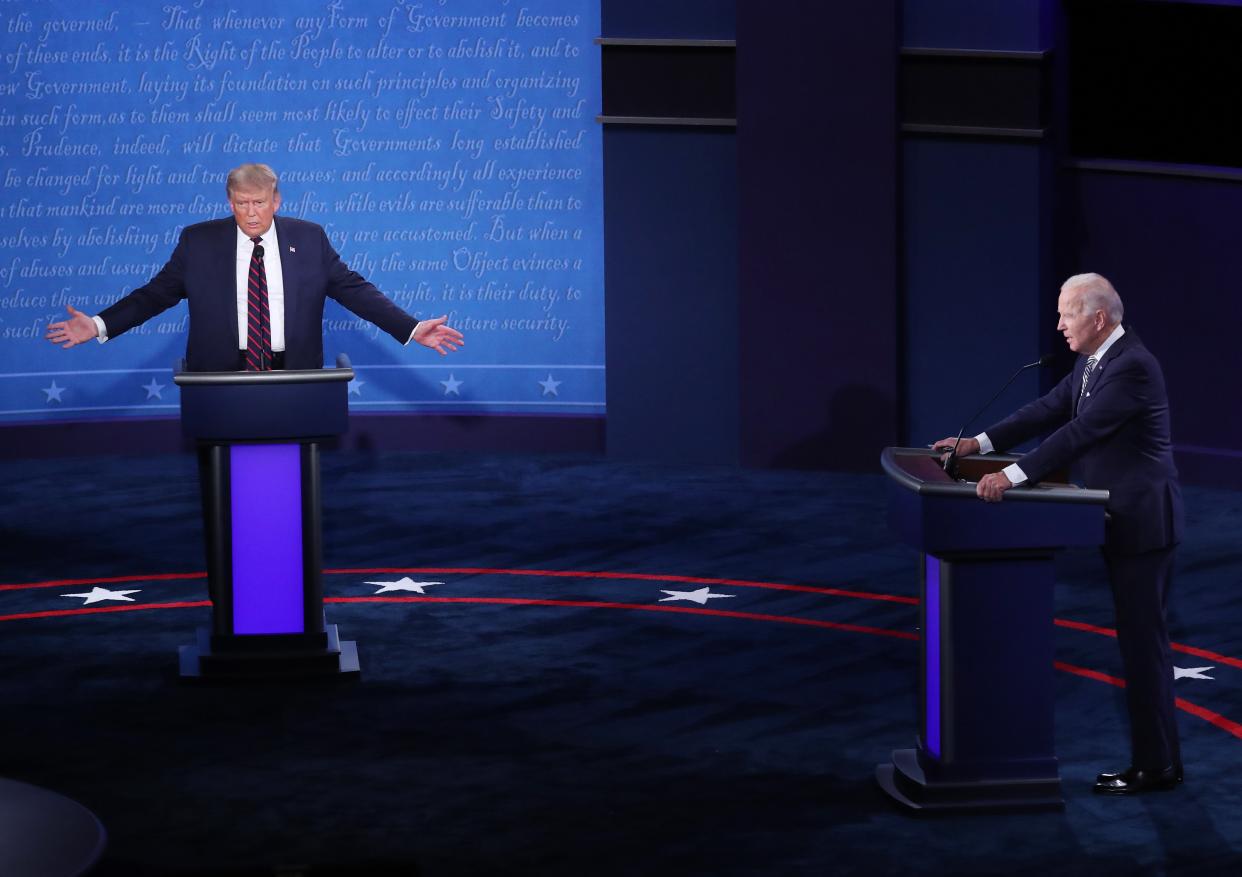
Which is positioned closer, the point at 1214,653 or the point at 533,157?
the point at 1214,653

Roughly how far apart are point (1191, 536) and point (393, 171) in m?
5.43

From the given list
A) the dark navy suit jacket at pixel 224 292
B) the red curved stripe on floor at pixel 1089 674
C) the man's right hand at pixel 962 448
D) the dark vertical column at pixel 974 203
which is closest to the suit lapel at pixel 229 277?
the dark navy suit jacket at pixel 224 292

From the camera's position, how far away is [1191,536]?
9.96 meters

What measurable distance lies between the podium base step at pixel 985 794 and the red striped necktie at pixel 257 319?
3034 millimetres

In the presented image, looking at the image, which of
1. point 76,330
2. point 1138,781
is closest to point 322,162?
point 76,330

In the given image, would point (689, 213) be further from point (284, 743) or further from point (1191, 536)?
point (284, 743)

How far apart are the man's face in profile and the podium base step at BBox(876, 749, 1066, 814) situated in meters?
3.29

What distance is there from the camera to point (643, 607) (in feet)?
28.5

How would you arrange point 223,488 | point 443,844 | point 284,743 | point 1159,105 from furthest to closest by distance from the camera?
1. point 1159,105
2. point 223,488
3. point 284,743
4. point 443,844

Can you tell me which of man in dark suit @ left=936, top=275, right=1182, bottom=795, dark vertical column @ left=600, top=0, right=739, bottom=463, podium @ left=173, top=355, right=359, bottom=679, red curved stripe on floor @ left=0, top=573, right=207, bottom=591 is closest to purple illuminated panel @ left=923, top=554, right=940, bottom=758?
man in dark suit @ left=936, top=275, right=1182, bottom=795

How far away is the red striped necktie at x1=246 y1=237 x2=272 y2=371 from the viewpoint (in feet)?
25.0

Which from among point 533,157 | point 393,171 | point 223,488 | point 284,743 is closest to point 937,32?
point 533,157

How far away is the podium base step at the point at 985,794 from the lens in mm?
5992

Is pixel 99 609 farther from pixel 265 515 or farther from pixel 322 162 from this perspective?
pixel 322 162
